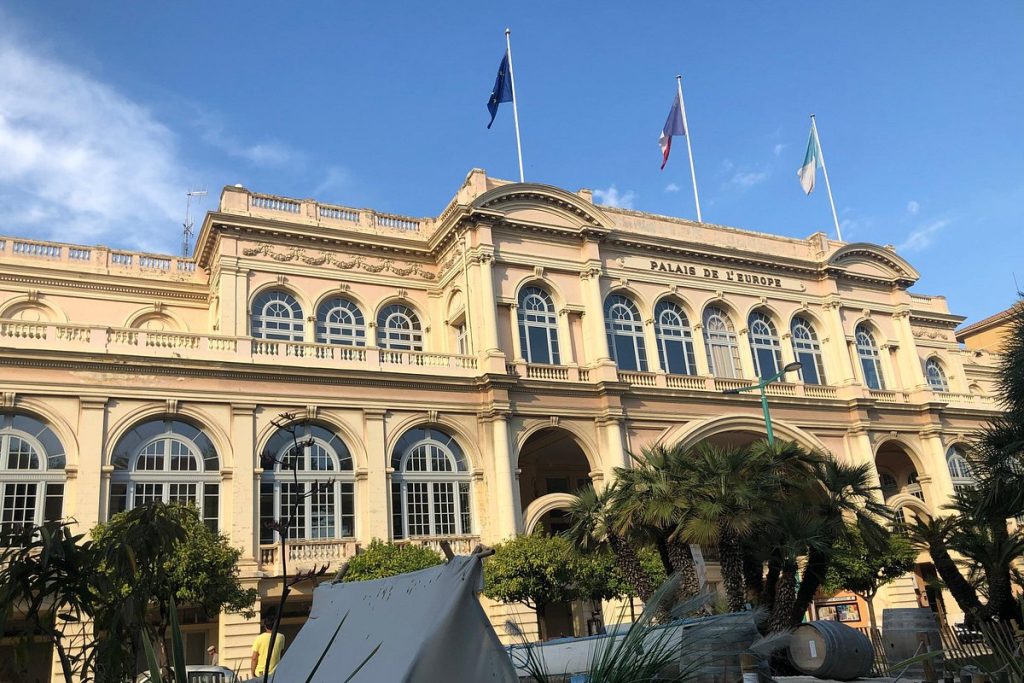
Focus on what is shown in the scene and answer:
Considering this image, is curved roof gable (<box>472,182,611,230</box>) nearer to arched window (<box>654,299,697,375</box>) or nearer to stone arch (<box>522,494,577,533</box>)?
arched window (<box>654,299,697,375</box>)

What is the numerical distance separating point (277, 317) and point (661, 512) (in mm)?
17089

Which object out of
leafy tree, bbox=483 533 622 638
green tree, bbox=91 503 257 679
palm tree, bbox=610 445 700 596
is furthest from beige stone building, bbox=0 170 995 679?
green tree, bbox=91 503 257 679

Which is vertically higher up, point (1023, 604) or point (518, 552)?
point (518, 552)

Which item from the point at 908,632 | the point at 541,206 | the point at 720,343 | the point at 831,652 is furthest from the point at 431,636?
the point at 720,343

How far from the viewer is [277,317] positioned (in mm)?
31266

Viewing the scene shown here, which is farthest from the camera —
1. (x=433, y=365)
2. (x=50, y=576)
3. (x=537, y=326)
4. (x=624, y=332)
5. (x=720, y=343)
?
(x=720, y=343)

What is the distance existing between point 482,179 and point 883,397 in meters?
20.2

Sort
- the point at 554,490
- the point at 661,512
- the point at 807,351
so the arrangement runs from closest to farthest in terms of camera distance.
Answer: the point at 661,512 < the point at 554,490 < the point at 807,351

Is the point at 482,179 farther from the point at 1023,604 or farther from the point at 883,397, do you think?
the point at 1023,604

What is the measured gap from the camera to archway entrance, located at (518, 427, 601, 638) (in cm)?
2969

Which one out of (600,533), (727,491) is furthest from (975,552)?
(600,533)

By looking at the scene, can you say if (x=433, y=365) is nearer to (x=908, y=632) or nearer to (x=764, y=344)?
(x=764, y=344)

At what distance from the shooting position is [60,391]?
24688 millimetres

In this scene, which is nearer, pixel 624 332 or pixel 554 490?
pixel 624 332
